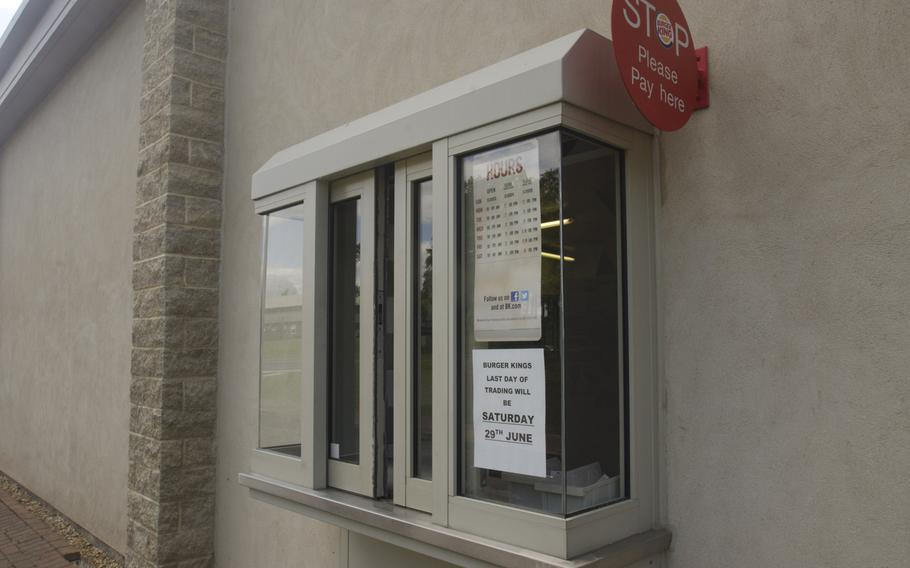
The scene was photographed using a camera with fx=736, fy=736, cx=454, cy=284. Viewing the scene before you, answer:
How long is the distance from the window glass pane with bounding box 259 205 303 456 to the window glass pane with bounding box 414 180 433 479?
3.01 feet

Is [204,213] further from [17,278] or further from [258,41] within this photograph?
[17,278]

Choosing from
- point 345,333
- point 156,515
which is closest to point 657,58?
point 345,333

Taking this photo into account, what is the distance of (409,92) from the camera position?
13.3 ft

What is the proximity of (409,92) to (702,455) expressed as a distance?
98.0 inches

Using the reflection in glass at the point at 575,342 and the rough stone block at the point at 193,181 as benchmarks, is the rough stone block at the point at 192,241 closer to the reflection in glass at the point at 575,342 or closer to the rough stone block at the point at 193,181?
the rough stone block at the point at 193,181

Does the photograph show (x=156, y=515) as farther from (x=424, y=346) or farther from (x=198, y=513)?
(x=424, y=346)

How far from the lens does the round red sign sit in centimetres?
228

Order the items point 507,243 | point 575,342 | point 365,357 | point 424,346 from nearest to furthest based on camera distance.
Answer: point 575,342, point 507,243, point 424,346, point 365,357

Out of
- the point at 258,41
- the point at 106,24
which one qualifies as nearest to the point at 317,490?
the point at 258,41

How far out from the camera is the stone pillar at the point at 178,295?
18.0ft

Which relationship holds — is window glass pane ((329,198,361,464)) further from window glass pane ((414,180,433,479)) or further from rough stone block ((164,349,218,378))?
rough stone block ((164,349,218,378))

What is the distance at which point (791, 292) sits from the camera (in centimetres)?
237

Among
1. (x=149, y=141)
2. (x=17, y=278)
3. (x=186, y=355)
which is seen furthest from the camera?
(x=17, y=278)

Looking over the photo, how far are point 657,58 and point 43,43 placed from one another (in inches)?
345
